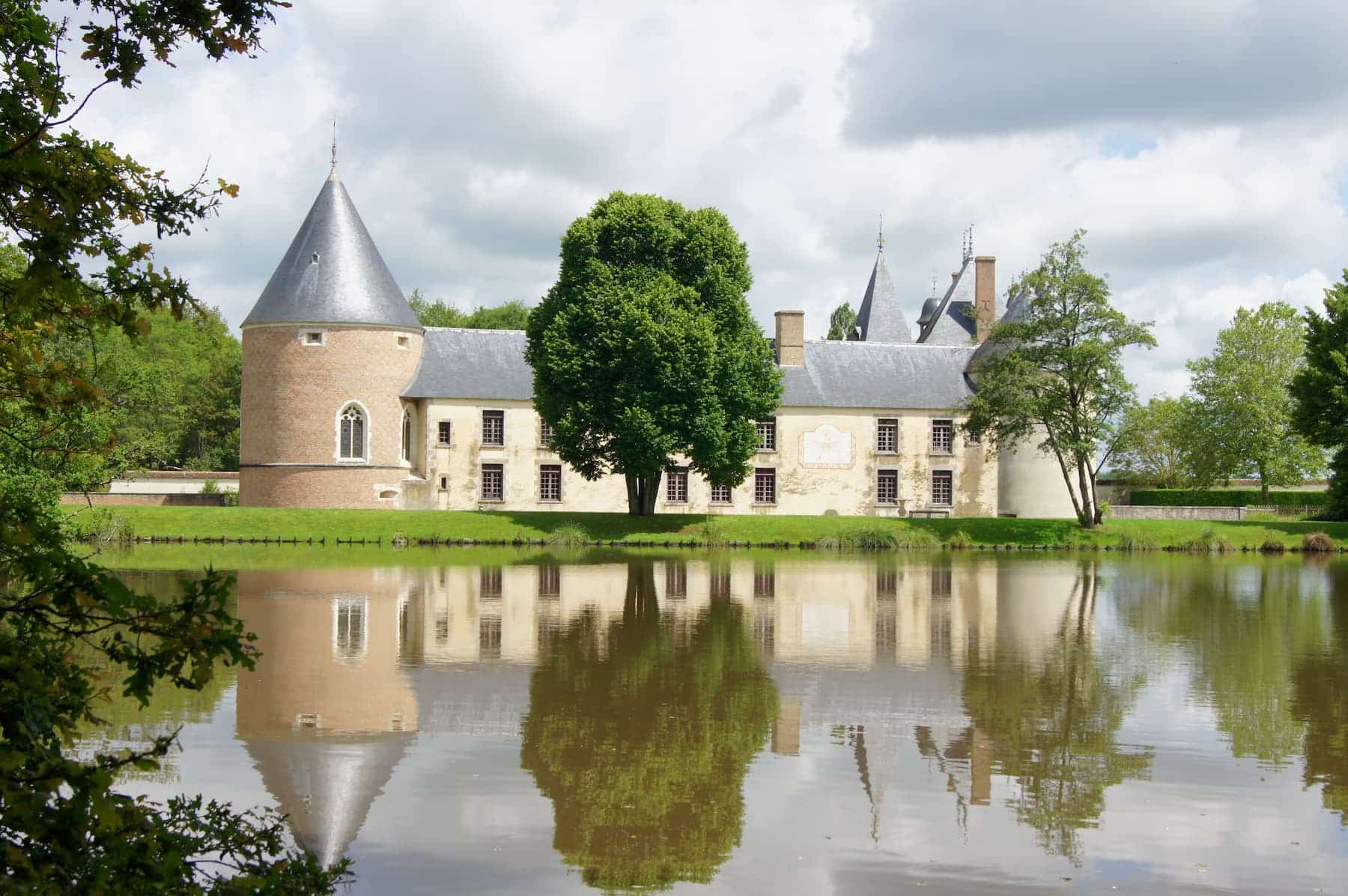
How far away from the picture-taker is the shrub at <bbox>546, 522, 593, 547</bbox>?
31438 millimetres

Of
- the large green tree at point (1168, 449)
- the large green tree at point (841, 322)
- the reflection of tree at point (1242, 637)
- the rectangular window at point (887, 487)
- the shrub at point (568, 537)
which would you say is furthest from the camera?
the large green tree at point (841, 322)

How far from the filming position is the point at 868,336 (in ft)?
165

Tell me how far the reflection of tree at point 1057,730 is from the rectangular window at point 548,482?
27.2 meters

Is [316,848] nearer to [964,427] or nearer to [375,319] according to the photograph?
[964,427]

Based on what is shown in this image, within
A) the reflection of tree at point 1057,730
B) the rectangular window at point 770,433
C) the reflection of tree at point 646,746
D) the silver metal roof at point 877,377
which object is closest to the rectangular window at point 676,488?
the rectangular window at point 770,433

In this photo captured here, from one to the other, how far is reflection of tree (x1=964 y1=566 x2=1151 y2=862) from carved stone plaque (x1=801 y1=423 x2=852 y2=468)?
88.9ft

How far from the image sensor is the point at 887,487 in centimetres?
4128

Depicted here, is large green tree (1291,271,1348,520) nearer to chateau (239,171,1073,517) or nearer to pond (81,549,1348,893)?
chateau (239,171,1073,517)

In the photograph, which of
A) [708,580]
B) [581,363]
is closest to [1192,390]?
[581,363]

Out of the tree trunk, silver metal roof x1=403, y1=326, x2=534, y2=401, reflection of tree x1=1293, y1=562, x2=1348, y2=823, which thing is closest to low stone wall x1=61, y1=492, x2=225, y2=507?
silver metal roof x1=403, y1=326, x2=534, y2=401

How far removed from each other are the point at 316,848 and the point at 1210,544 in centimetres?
3087

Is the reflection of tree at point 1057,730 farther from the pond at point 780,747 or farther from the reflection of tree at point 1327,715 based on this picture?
the reflection of tree at point 1327,715

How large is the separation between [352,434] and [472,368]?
176 inches

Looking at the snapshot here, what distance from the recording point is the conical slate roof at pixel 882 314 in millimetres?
50562
